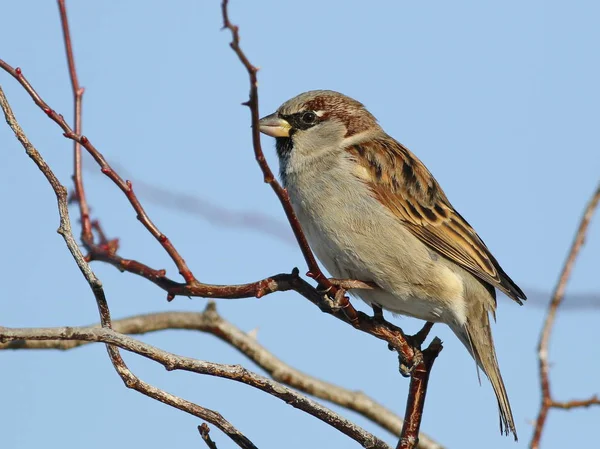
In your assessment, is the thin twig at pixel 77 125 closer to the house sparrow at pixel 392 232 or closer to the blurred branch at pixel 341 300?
the house sparrow at pixel 392 232

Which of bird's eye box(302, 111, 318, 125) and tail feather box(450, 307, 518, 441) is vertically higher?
bird's eye box(302, 111, 318, 125)

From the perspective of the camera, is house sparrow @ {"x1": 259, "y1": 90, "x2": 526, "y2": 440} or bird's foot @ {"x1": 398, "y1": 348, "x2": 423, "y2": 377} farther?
house sparrow @ {"x1": 259, "y1": 90, "x2": 526, "y2": 440}

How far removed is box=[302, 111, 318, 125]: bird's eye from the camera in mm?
5551

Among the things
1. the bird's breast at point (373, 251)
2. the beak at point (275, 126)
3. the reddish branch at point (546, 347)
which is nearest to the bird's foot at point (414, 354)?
the bird's breast at point (373, 251)

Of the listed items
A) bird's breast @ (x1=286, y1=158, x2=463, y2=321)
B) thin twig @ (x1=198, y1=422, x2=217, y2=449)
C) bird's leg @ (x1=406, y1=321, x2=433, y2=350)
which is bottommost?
thin twig @ (x1=198, y1=422, x2=217, y2=449)

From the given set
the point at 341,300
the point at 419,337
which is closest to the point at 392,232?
the point at 419,337

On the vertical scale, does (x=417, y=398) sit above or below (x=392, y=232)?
below

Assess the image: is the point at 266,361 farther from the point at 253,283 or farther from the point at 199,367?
the point at 199,367

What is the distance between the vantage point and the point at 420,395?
3.62 meters

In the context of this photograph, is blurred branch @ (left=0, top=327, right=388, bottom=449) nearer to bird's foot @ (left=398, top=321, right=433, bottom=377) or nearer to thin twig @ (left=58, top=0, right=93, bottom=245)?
bird's foot @ (left=398, top=321, right=433, bottom=377)

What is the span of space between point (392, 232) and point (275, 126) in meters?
1.07

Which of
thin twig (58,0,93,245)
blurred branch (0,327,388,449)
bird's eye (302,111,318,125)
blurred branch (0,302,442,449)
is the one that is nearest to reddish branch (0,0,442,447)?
thin twig (58,0,93,245)

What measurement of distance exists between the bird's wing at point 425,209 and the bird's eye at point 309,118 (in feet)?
1.12

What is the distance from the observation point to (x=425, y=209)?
518cm
